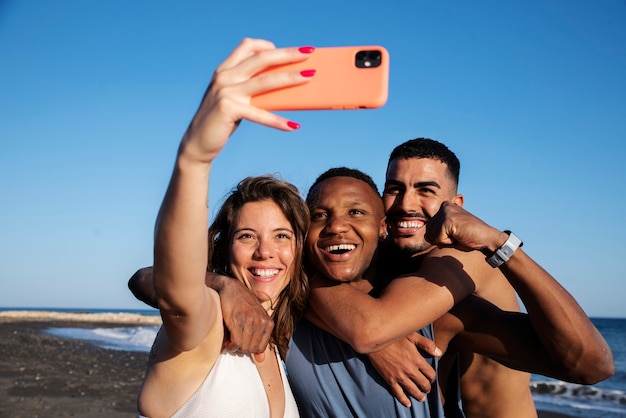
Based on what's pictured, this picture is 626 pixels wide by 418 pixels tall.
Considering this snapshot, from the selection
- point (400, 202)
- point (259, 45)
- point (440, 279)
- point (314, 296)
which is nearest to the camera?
point (259, 45)

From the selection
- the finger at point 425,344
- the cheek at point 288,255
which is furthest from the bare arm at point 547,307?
the cheek at point 288,255

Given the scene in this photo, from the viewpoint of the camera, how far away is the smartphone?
71.2 inches

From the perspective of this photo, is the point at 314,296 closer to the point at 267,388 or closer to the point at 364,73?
the point at 267,388

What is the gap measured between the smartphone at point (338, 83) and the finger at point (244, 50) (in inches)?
2.8

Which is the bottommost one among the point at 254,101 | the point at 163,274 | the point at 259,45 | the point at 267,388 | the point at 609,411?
the point at 609,411

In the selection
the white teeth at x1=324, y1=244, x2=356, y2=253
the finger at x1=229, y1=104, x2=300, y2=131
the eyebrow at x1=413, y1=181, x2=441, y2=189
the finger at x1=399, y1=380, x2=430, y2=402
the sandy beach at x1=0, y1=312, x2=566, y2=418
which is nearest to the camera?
the finger at x1=229, y1=104, x2=300, y2=131

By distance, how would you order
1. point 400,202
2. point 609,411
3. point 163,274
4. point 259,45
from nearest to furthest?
point 259,45
point 163,274
point 400,202
point 609,411

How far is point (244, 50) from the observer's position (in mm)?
1789

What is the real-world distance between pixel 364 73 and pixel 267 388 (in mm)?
1885

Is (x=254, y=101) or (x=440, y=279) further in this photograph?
(x=440, y=279)

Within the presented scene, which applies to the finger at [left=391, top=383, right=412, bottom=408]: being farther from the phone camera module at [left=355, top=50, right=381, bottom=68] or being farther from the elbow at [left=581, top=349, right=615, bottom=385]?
the phone camera module at [left=355, top=50, right=381, bottom=68]

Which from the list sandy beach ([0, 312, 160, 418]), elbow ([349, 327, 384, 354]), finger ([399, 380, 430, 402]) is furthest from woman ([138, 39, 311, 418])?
sandy beach ([0, 312, 160, 418])

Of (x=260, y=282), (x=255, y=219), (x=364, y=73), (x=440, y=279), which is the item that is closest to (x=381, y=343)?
(x=440, y=279)

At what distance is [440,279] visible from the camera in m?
3.37
